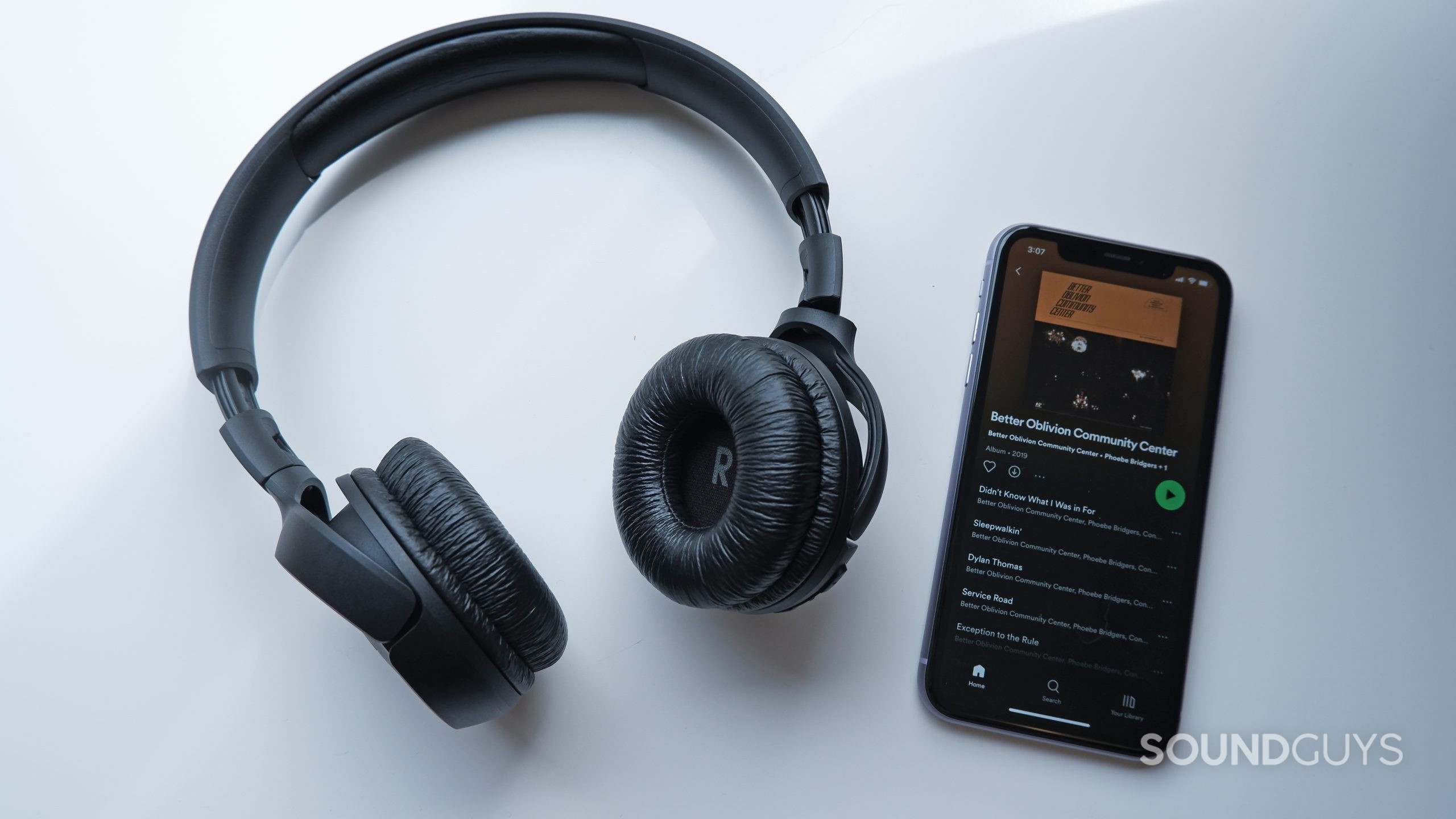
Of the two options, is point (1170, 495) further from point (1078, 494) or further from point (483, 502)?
point (483, 502)

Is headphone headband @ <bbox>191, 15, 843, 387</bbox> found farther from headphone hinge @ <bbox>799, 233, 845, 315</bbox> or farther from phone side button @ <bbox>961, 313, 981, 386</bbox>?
phone side button @ <bbox>961, 313, 981, 386</bbox>

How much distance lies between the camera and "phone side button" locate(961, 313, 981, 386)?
2.55 ft

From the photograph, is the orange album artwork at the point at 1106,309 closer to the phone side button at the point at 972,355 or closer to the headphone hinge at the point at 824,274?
the phone side button at the point at 972,355

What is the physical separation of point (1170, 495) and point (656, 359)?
50 cm

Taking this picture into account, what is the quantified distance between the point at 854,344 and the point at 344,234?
1.65 ft

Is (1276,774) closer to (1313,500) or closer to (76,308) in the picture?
(1313,500)

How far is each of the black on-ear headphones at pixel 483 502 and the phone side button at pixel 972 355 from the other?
192 mm

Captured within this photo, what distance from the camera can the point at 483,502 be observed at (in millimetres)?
642

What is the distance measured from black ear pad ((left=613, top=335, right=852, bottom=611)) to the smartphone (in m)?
0.23

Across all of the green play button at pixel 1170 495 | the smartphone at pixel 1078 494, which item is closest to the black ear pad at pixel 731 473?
the smartphone at pixel 1078 494

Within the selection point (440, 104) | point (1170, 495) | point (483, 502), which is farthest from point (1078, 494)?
point (440, 104)

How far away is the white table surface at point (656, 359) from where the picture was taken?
0.74 metres

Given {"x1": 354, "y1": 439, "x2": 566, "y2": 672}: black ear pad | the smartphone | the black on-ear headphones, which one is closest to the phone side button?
the smartphone

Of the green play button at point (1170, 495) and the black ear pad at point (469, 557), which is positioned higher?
the green play button at point (1170, 495)
